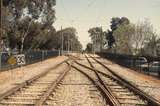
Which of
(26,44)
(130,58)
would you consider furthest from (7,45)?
(130,58)

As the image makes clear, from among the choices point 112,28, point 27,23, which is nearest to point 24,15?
point 27,23

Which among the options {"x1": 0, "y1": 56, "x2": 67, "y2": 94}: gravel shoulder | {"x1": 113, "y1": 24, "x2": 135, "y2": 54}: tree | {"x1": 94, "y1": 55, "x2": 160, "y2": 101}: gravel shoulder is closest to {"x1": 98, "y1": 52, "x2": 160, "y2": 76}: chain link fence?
{"x1": 94, "y1": 55, "x2": 160, "y2": 101}: gravel shoulder

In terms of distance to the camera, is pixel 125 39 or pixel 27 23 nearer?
pixel 27 23

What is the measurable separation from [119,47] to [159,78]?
3888 inches

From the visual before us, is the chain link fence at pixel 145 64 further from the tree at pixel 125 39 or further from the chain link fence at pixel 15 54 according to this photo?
the tree at pixel 125 39

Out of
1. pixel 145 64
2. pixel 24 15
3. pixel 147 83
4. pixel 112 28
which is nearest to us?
pixel 147 83

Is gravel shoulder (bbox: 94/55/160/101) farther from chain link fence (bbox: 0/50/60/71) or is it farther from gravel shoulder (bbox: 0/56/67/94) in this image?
chain link fence (bbox: 0/50/60/71)

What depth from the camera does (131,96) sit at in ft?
49.3

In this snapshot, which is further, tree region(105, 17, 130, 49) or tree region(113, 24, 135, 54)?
tree region(105, 17, 130, 49)

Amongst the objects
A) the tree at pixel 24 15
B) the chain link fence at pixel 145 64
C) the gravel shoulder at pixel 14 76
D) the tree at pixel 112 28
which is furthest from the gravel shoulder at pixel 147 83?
the tree at pixel 112 28

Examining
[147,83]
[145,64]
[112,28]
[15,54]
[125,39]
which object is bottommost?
[147,83]

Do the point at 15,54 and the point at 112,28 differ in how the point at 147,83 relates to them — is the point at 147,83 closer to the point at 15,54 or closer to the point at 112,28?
the point at 15,54

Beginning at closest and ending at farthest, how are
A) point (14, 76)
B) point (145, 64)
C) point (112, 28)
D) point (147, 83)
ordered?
point (147, 83), point (14, 76), point (145, 64), point (112, 28)

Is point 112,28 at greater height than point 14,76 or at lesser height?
greater
